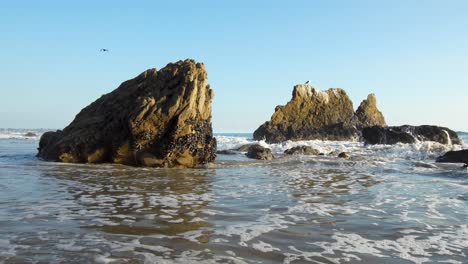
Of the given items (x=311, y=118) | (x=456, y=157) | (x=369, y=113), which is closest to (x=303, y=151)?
(x=456, y=157)

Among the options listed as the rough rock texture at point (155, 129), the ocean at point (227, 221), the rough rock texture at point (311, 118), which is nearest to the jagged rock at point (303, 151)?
the rough rock texture at point (155, 129)

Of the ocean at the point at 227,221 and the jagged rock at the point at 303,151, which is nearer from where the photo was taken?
the ocean at the point at 227,221

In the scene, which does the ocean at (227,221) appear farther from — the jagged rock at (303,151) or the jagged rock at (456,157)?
the jagged rock at (303,151)

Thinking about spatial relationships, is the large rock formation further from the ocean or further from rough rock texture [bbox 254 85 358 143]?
the ocean

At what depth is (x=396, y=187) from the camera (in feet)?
31.8

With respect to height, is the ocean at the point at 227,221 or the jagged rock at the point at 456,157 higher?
the jagged rock at the point at 456,157

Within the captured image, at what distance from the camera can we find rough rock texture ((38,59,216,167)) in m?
14.2

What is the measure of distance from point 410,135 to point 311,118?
A: 18.7 m

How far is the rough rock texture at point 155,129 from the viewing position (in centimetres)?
1423

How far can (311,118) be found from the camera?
49875 mm

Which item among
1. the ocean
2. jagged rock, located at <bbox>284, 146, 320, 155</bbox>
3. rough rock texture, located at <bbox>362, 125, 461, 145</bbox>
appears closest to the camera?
the ocean

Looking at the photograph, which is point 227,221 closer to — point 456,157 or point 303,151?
point 456,157

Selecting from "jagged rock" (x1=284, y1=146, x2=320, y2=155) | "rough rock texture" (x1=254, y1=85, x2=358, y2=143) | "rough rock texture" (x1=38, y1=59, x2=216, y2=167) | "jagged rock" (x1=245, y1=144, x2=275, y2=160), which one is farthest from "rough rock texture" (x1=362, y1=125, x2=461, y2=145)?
"rough rock texture" (x1=38, y1=59, x2=216, y2=167)

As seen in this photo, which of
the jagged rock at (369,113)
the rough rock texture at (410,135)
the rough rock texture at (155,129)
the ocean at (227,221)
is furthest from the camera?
the jagged rock at (369,113)
